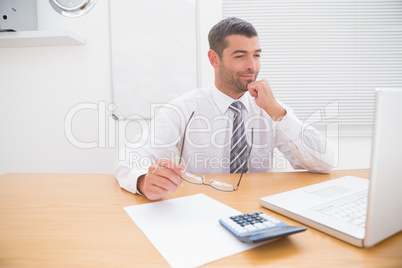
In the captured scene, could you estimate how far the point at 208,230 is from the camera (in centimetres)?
54

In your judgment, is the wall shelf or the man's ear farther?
the wall shelf

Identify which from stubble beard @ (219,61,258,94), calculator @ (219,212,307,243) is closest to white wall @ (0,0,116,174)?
stubble beard @ (219,61,258,94)

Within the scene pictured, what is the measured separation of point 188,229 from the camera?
54cm

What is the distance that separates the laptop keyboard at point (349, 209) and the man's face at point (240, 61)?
32.5 inches

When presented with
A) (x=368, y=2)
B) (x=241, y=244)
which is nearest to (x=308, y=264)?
(x=241, y=244)

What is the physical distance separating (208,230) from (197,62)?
5.50 ft

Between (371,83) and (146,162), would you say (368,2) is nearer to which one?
(371,83)

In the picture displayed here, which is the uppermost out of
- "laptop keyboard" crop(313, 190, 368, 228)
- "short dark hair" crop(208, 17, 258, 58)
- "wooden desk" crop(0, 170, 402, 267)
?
"short dark hair" crop(208, 17, 258, 58)

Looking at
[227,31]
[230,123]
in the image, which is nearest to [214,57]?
[227,31]

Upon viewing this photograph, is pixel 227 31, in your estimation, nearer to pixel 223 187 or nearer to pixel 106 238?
pixel 223 187

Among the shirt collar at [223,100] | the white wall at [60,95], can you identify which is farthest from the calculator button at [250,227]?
the white wall at [60,95]

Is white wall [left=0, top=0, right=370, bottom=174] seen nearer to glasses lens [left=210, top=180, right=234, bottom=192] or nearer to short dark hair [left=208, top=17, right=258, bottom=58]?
short dark hair [left=208, top=17, right=258, bottom=58]

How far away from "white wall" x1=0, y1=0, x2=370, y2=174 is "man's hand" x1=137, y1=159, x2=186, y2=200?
1388mm

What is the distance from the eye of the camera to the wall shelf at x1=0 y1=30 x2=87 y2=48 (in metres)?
1.71
